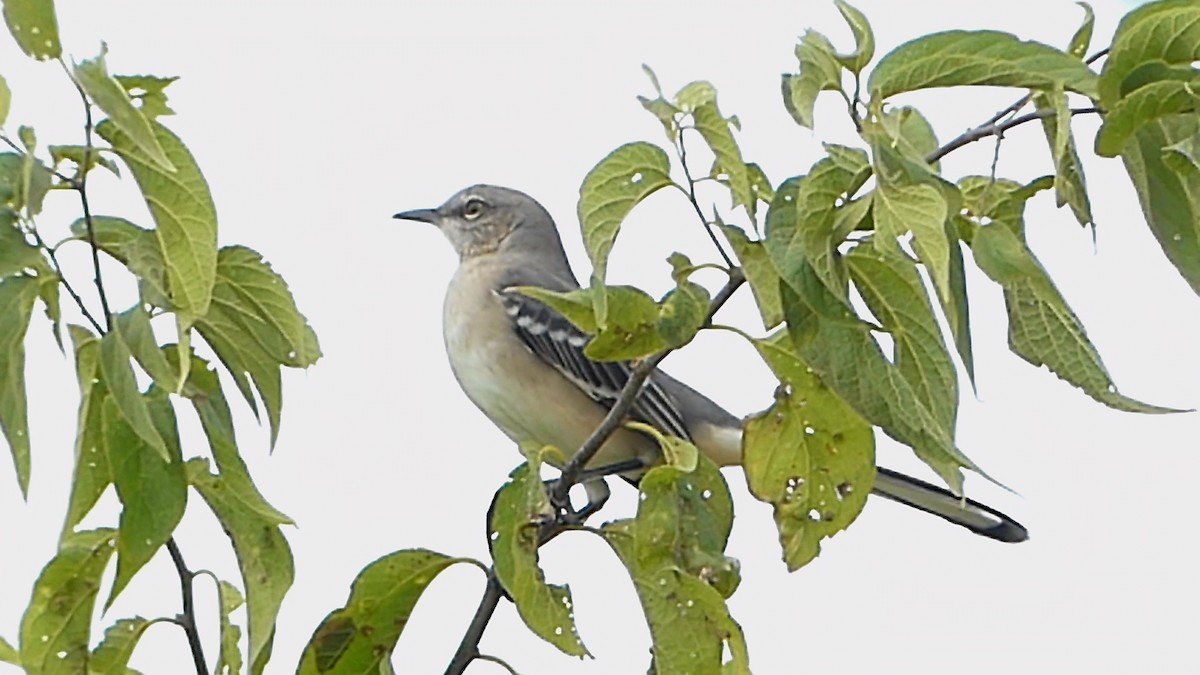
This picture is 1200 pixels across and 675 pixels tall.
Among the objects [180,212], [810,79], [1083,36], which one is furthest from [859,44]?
[180,212]

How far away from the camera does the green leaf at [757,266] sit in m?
2.36

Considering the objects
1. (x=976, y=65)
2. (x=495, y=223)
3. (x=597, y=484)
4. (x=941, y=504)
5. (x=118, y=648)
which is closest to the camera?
(x=976, y=65)

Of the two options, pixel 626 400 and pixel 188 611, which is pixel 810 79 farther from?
pixel 188 611

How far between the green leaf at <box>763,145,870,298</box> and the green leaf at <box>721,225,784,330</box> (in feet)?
0.31

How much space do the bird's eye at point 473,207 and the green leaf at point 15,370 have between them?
4927mm

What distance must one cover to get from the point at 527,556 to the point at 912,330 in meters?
0.70

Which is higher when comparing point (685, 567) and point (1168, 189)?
point (1168, 189)

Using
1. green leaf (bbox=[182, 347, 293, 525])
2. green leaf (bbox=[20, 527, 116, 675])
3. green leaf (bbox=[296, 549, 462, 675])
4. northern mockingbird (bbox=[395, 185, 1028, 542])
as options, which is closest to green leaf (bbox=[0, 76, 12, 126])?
green leaf (bbox=[182, 347, 293, 525])

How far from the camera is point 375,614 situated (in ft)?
9.17

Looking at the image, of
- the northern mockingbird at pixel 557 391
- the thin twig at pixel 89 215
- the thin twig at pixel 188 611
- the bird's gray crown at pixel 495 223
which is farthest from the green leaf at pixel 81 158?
the bird's gray crown at pixel 495 223

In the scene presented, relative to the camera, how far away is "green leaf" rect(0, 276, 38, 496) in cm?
241

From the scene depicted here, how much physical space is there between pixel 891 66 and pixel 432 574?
1022mm

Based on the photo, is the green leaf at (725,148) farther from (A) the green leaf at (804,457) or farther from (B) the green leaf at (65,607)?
(B) the green leaf at (65,607)

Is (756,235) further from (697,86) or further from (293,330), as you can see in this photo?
(293,330)
